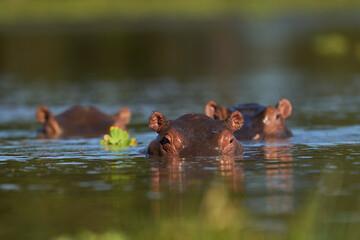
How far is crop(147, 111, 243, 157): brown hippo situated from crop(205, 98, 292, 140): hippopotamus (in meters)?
2.31

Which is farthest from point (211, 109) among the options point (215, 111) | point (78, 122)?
point (78, 122)

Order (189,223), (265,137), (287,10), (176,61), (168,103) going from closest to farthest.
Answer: (189,223) < (265,137) < (168,103) < (176,61) < (287,10)

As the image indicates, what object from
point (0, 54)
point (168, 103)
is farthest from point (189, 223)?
point (0, 54)

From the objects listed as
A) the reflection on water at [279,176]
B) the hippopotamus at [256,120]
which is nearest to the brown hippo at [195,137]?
the reflection on water at [279,176]

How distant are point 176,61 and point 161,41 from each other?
8.25 metres

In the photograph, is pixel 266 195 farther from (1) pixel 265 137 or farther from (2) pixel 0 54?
(2) pixel 0 54

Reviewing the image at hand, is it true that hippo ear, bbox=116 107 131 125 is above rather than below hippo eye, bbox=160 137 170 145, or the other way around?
above

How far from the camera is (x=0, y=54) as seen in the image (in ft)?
136

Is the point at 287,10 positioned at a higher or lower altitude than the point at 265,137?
higher

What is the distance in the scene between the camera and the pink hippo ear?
43.3 feet

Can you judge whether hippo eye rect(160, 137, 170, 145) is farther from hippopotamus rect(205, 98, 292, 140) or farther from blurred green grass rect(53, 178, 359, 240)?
blurred green grass rect(53, 178, 359, 240)

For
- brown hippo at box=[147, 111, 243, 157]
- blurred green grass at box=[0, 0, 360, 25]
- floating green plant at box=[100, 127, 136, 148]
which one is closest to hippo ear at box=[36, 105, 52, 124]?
floating green plant at box=[100, 127, 136, 148]

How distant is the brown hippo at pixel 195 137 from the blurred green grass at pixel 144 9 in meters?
50.9

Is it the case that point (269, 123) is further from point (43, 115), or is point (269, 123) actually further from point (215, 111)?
A: point (43, 115)
